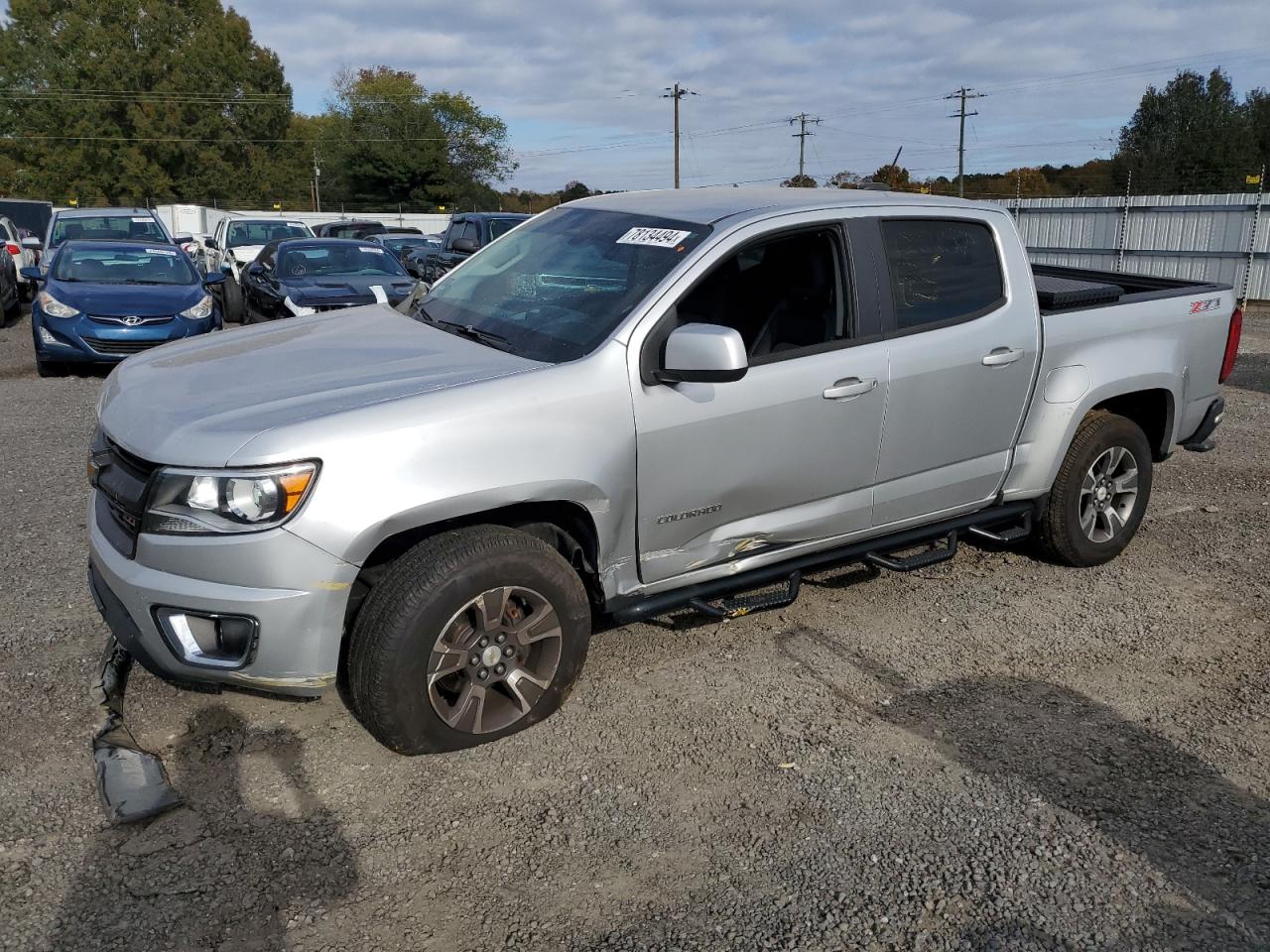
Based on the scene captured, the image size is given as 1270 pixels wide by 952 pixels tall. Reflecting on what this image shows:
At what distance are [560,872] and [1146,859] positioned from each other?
1.72m

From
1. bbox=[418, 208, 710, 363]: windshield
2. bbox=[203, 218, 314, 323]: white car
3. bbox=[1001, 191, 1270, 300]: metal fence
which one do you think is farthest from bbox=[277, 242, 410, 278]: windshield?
bbox=[1001, 191, 1270, 300]: metal fence

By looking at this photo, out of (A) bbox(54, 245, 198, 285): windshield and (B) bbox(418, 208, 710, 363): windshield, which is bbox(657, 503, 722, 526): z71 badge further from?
(A) bbox(54, 245, 198, 285): windshield

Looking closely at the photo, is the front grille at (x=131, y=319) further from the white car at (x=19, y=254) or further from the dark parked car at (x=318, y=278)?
the white car at (x=19, y=254)

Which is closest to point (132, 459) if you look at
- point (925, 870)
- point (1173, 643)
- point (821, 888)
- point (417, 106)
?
point (821, 888)

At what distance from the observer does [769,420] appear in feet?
13.0

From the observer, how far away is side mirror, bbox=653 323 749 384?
3521mm

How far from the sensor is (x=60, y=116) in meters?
63.5

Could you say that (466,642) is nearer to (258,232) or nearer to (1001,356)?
(1001,356)

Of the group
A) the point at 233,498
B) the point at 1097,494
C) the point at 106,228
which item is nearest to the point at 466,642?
the point at 233,498

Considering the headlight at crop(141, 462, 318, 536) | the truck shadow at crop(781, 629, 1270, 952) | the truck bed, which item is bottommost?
the truck shadow at crop(781, 629, 1270, 952)

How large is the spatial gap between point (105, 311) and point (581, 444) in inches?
346

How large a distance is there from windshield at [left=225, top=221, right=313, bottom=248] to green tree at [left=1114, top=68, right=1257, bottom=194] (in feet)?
137

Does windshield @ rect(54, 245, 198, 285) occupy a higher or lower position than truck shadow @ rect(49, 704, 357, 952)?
higher

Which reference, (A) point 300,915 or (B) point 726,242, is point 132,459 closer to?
(A) point 300,915
